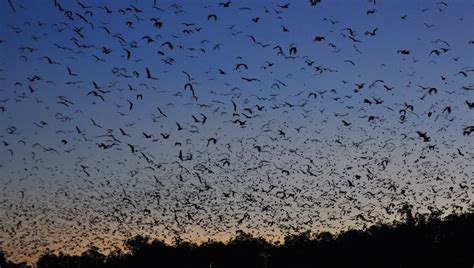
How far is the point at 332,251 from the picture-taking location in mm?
105938

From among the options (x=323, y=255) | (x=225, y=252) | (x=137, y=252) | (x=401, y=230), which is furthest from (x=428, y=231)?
(x=137, y=252)

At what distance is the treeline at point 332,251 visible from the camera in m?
70.1

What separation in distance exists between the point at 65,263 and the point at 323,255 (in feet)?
219

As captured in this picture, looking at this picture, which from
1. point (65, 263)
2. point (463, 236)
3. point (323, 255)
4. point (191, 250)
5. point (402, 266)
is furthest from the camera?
point (65, 263)

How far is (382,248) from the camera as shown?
8775cm

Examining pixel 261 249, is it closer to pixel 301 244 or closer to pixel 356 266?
pixel 301 244

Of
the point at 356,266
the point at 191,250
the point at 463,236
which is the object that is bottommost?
the point at 191,250

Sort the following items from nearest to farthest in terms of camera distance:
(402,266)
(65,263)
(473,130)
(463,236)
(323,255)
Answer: (473,130)
(402,266)
(463,236)
(323,255)
(65,263)

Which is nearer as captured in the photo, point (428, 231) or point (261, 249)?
point (428, 231)

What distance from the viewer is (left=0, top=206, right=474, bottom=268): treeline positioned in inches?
2759

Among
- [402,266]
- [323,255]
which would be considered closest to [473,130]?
[402,266]

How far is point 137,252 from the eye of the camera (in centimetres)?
12662

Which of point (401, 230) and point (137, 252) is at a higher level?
point (401, 230)

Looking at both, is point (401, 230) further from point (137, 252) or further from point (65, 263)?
point (65, 263)
